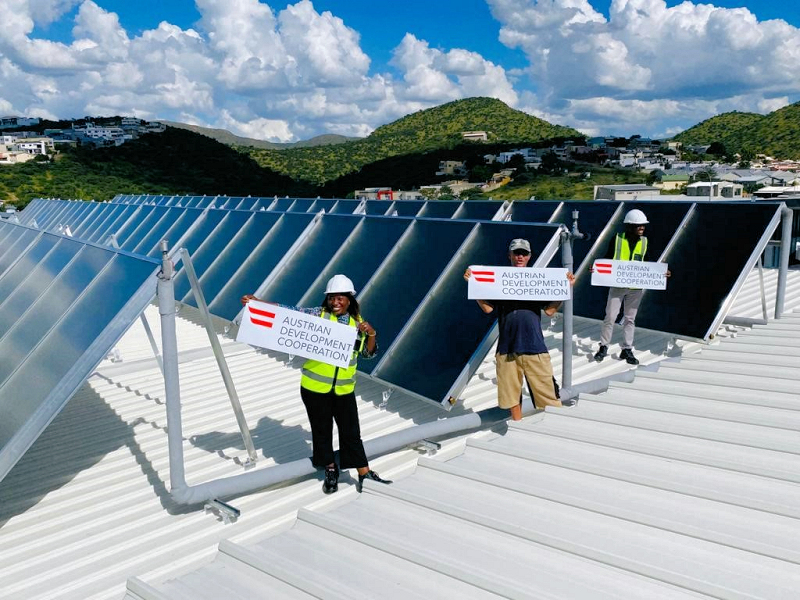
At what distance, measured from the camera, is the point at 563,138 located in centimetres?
19312

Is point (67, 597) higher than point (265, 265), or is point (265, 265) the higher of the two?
point (265, 265)

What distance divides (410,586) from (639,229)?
22.7 ft

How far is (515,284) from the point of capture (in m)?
5.77

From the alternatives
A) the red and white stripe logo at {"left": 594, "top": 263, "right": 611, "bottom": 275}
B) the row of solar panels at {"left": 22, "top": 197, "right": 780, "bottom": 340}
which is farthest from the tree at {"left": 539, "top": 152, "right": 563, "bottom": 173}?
the red and white stripe logo at {"left": 594, "top": 263, "right": 611, "bottom": 275}

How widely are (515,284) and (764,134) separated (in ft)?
629

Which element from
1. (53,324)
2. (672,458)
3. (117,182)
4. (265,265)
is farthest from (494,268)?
(117,182)

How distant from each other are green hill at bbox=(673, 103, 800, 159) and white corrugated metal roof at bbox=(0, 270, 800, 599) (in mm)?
161807

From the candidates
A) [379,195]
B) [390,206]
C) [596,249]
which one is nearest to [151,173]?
[379,195]

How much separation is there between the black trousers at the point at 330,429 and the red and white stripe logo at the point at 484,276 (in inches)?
64.0

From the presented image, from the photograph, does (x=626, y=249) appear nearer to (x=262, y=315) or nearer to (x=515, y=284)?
(x=515, y=284)

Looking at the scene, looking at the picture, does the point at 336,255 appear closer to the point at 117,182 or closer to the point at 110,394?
the point at 110,394

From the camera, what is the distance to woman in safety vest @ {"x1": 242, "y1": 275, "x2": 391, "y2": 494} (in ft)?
16.1

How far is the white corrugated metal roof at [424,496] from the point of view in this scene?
3.59 meters

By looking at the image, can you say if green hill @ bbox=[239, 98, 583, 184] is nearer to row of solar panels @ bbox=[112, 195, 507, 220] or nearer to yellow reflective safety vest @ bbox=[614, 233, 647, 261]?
row of solar panels @ bbox=[112, 195, 507, 220]
